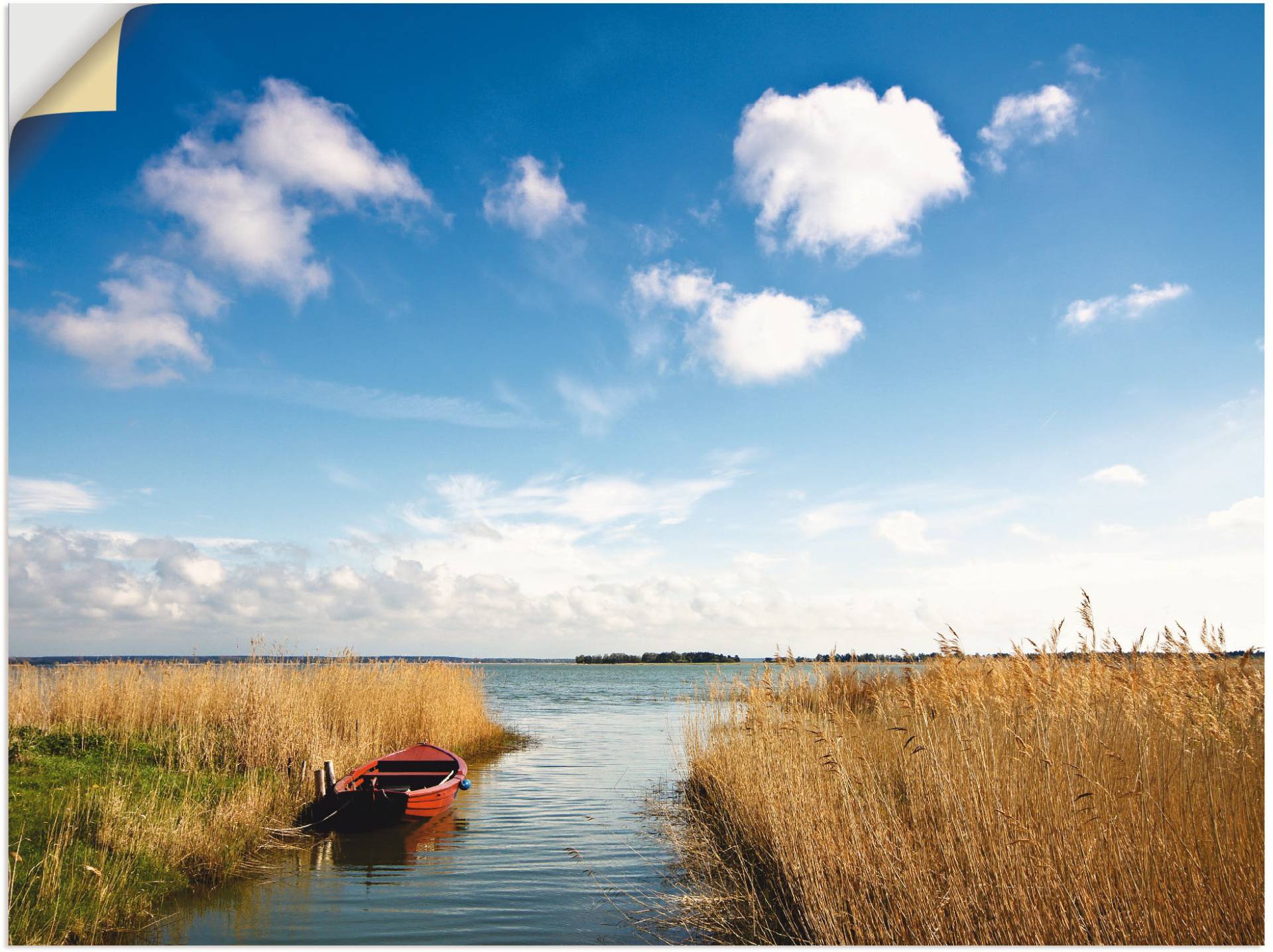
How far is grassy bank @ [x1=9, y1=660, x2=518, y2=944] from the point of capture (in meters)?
4.89

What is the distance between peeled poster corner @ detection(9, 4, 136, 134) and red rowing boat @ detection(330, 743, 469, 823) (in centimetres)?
631

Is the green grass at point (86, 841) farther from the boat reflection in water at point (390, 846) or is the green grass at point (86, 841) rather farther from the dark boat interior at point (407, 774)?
the dark boat interior at point (407, 774)

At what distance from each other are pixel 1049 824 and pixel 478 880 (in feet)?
14.8

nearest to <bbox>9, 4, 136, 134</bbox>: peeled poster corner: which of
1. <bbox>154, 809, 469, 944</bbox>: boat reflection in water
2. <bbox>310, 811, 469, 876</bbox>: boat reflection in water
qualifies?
<bbox>154, 809, 469, 944</bbox>: boat reflection in water

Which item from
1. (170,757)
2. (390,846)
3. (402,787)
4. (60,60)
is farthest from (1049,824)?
(170,757)

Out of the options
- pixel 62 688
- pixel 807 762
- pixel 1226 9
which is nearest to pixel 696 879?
pixel 807 762

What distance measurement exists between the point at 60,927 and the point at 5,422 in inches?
127

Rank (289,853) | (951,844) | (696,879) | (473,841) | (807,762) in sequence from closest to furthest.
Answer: (951,844)
(807,762)
(696,879)
(289,853)
(473,841)

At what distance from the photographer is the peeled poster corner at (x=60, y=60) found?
2945mm

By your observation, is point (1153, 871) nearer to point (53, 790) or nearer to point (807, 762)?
point (807, 762)

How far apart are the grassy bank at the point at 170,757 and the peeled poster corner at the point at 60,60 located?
139 inches

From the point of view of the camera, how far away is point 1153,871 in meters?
2.89

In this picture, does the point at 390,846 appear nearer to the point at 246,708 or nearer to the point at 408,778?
the point at 408,778

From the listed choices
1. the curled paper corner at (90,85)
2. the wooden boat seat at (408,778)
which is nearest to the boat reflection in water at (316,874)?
the wooden boat seat at (408,778)
